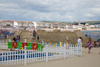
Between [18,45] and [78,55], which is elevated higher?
[18,45]

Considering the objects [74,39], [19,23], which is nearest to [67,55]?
[74,39]

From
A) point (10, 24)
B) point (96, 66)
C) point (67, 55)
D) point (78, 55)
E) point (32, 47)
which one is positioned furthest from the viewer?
point (10, 24)

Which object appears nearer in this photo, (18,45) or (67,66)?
(67,66)

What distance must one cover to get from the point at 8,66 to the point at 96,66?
16.6 ft

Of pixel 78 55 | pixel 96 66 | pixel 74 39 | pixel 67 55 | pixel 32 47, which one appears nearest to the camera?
pixel 96 66

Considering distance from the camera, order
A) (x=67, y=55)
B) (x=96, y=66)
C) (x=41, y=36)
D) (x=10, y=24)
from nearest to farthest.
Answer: (x=96, y=66), (x=67, y=55), (x=41, y=36), (x=10, y=24)

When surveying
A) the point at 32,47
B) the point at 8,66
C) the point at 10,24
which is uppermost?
the point at 10,24

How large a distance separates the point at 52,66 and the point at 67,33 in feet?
54.7

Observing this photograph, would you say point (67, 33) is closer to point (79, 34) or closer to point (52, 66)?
point (79, 34)

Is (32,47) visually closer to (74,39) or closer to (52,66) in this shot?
(52,66)

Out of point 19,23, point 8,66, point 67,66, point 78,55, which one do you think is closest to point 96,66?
point 67,66

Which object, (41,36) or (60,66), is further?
(41,36)

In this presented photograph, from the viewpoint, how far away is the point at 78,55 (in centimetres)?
1089

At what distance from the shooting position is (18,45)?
29.8 ft
